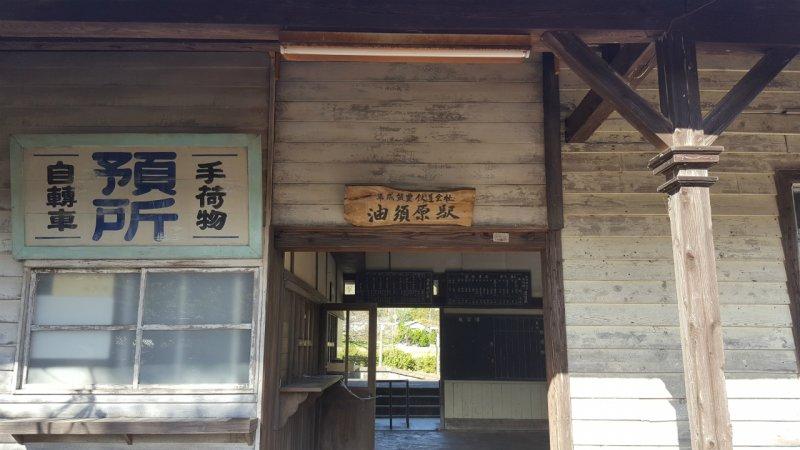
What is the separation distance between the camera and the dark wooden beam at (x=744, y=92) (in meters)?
2.98

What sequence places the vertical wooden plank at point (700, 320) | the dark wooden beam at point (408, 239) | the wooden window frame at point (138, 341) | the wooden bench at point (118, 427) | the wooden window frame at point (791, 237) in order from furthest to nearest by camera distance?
the dark wooden beam at point (408, 239) < the wooden window frame at point (791, 237) < the wooden window frame at point (138, 341) < the wooden bench at point (118, 427) < the vertical wooden plank at point (700, 320)

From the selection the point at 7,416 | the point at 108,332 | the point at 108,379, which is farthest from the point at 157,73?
the point at 7,416

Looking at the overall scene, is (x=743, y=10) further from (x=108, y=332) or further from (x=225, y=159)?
(x=108, y=332)

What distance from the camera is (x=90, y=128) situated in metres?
4.29

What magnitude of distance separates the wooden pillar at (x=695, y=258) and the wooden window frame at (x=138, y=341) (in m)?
2.74

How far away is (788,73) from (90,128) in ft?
18.0

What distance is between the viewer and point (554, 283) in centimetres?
425

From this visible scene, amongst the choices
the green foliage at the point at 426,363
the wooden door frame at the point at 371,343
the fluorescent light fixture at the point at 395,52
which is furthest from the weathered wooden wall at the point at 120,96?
the green foliage at the point at 426,363

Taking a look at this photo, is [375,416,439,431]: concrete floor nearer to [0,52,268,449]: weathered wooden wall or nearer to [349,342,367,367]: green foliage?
[349,342,367,367]: green foliage

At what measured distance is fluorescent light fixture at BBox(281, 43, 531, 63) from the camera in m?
3.14

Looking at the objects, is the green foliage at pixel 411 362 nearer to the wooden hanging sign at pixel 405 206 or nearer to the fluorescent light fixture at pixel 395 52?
the wooden hanging sign at pixel 405 206

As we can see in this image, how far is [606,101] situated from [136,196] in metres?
3.27

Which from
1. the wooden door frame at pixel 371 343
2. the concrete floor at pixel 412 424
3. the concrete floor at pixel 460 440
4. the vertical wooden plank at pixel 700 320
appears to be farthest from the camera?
the concrete floor at pixel 412 424

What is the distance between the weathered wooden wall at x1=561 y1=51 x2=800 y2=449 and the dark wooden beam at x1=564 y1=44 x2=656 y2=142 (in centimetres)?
17
